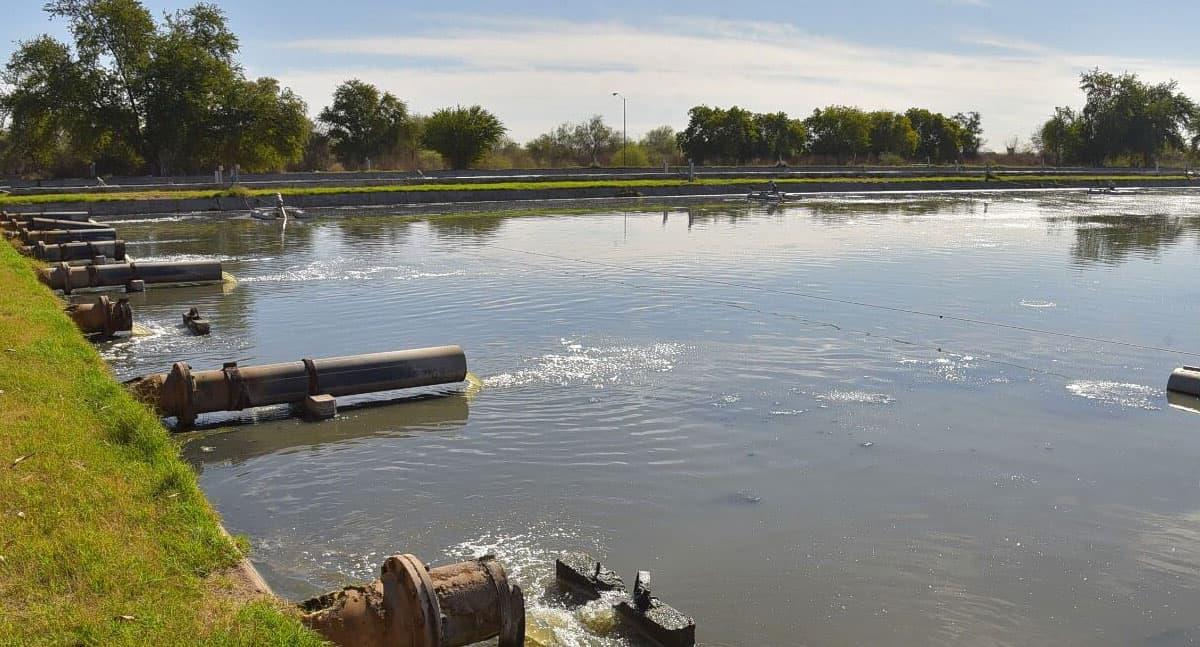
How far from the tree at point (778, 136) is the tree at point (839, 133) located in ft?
16.0

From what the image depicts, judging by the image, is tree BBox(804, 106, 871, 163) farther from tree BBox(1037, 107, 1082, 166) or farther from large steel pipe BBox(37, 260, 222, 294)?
large steel pipe BBox(37, 260, 222, 294)

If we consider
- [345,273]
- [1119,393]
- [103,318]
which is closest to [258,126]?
[345,273]

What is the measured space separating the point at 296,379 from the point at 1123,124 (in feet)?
361

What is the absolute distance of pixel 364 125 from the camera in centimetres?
8188

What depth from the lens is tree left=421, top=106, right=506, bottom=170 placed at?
75.1 meters

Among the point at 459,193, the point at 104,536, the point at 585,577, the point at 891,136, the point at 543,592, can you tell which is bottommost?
the point at 543,592

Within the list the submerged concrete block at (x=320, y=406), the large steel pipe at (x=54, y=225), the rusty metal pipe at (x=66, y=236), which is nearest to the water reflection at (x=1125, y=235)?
the submerged concrete block at (x=320, y=406)

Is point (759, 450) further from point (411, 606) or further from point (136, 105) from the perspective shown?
point (136, 105)

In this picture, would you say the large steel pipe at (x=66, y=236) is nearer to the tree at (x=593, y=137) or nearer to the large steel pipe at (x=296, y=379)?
the large steel pipe at (x=296, y=379)

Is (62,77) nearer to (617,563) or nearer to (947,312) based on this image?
(947,312)

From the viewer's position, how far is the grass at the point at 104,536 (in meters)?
4.70

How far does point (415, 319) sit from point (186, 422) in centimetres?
622

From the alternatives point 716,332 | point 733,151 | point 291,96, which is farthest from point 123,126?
point 716,332

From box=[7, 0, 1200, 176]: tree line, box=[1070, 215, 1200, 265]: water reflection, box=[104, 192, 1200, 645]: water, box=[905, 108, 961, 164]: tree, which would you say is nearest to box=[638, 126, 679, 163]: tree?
box=[7, 0, 1200, 176]: tree line
